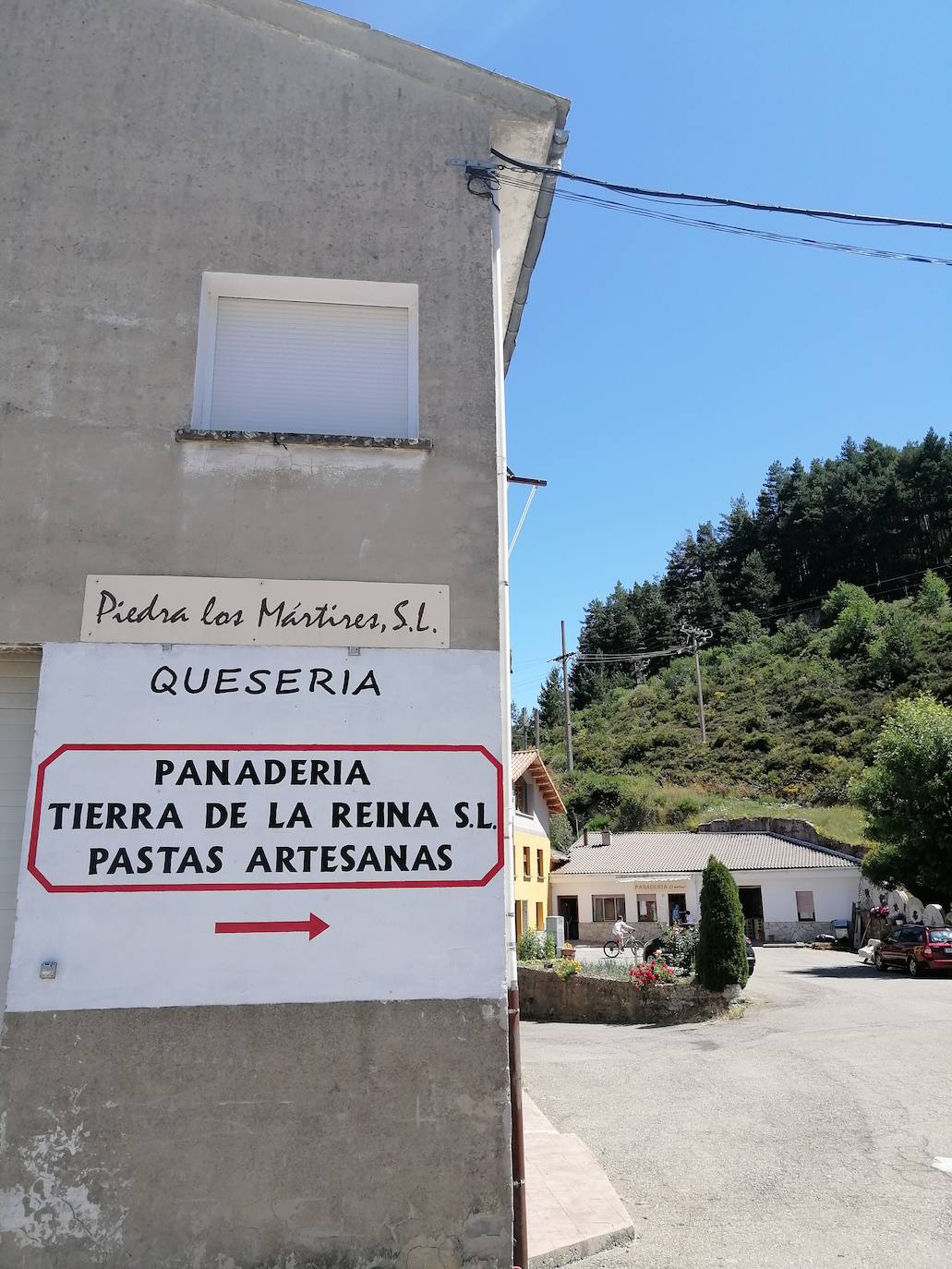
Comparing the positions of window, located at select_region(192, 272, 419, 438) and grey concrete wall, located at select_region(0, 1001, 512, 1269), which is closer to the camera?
grey concrete wall, located at select_region(0, 1001, 512, 1269)

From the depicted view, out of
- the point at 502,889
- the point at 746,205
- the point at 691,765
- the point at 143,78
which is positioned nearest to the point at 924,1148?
the point at 502,889

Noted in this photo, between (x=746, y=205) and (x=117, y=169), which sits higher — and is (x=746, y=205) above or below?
above

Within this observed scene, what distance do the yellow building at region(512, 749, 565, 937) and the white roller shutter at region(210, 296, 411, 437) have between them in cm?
2821

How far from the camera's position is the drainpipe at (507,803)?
183 inches

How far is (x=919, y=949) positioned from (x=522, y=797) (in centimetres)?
1600

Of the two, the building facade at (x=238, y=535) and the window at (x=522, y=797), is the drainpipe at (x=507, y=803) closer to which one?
the building facade at (x=238, y=535)

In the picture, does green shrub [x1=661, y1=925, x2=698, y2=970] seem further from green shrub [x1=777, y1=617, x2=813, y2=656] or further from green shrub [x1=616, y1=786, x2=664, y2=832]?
green shrub [x1=777, y1=617, x2=813, y2=656]

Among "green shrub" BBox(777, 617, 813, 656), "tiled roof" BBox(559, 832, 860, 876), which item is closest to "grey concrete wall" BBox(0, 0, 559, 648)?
"tiled roof" BBox(559, 832, 860, 876)

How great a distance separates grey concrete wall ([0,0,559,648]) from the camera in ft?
17.5

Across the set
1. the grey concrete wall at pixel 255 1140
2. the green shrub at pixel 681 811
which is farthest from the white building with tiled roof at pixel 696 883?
the grey concrete wall at pixel 255 1140

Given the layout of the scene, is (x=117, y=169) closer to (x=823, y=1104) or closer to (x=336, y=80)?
(x=336, y=80)

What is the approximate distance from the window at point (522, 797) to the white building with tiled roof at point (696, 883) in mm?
10592

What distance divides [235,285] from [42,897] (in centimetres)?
391

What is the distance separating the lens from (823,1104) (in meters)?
Answer: 9.42
